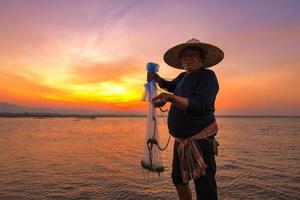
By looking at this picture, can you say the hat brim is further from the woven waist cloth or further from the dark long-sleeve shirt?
the woven waist cloth


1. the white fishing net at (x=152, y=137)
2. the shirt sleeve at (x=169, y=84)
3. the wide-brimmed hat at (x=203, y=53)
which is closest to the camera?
the wide-brimmed hat at (x=203, y=53)

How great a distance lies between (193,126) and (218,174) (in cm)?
786

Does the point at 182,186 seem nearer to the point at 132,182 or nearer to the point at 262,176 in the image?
the point at 132,182

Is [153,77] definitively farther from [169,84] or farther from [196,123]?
[196,123]

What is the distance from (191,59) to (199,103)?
830 millimetres

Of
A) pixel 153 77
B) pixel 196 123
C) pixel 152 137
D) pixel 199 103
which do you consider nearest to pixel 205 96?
pixel 199 103

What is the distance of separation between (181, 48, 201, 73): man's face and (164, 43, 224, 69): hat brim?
0.27 ft

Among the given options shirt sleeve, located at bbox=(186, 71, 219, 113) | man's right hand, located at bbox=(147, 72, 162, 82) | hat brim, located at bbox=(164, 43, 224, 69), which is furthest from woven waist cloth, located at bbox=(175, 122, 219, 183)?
man's right hand, located at bbox=(147, 72, 162, 82)

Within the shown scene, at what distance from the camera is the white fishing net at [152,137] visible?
17.1 feet

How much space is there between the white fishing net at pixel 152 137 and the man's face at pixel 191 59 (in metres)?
0.93

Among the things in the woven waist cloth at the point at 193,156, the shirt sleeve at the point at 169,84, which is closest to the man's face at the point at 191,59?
the shirt sleeve at the point at 169,84

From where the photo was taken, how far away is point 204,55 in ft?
14.9

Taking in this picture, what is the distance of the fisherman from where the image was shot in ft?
13.1

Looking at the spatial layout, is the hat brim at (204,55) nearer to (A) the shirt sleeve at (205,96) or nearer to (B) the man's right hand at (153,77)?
(B) the man's right hand at (153,77)
